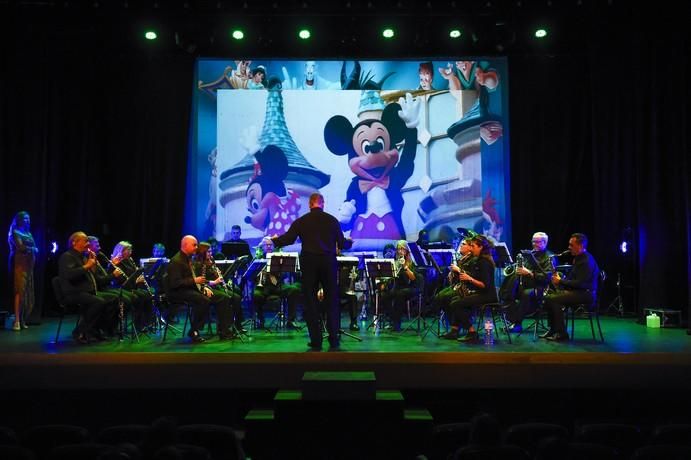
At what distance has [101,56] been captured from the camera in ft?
41.3

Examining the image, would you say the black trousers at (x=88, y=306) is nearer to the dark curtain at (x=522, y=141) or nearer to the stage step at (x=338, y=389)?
the dark curtain at (x=522, y=141)

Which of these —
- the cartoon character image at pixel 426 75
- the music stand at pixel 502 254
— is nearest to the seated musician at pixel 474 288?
the music stand at pixel 502 254

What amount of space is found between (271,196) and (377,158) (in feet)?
7.76

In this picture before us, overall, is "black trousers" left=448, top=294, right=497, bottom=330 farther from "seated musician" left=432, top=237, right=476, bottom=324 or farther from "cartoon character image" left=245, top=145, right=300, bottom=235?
"cartoon character image" left=245, top=145, right=300, bottom=235

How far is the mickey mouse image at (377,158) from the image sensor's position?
42.2 ft

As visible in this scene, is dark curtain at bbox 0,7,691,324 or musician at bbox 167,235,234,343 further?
dark curtain at bbox 0,7,691,324

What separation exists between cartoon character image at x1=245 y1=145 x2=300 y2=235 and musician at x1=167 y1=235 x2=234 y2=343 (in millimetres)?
4539

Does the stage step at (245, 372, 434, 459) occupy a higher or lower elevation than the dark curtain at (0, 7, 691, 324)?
lower

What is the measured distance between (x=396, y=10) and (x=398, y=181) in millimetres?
3837

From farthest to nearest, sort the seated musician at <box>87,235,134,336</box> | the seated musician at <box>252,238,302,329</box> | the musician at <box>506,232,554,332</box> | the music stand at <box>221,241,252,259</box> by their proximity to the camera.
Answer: the music stand at <box>221,241,252,259</box>, the seated musician at <box>252,238,302,329</box>, the musician at <box>506,232,554,332</box>, the seated musician at <box>87,235,134,336</box>

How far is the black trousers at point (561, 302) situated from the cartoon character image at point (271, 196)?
6.09 metres

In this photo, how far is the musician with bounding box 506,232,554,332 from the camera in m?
8.77

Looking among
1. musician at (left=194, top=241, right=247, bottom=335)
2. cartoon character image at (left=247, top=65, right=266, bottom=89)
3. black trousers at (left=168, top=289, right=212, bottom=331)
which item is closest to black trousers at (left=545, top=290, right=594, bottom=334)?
musician at (left=194, top=241, right=247, bottom=335)

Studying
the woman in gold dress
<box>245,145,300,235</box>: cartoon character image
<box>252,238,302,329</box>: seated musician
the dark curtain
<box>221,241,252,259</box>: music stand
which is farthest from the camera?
<box>245,145,300,235</box>: cartoon character image
